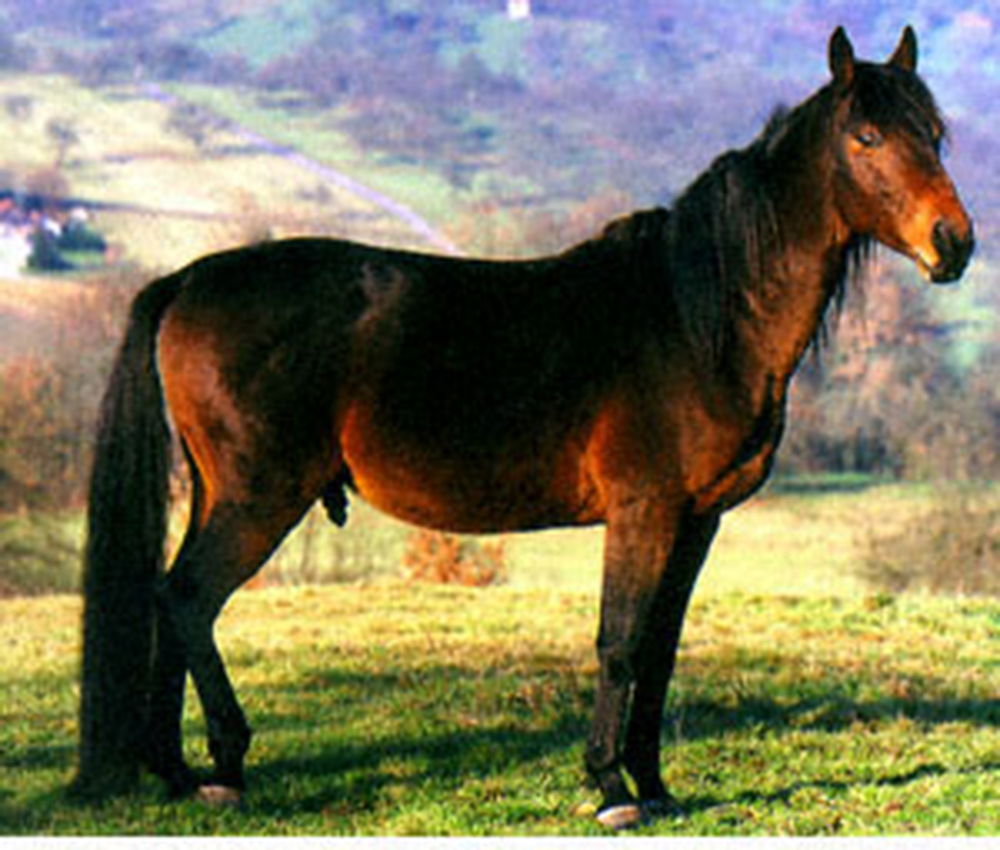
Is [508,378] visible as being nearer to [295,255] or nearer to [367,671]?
[295,255]

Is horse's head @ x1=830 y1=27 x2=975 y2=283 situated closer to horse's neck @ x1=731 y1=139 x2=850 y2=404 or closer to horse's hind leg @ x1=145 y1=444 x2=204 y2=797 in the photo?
horse's neck @ x1=731 y1=139 x2=850 y2=404

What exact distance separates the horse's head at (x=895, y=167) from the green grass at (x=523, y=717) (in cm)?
199

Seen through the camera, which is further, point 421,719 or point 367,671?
point 367,671

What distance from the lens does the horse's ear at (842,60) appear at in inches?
152

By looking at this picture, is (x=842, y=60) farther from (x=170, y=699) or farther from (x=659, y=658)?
(x=170, y=699)

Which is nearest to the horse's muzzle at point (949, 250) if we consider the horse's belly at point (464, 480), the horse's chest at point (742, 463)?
the horse's chest at point (742, 463)

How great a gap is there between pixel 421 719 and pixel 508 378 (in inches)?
86.8

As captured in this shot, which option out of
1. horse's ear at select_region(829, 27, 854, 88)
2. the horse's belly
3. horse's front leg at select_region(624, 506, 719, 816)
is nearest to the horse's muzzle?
horse's ear at select_region(829, 27, 854, 88)

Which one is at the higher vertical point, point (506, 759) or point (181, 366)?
point (181, 366)

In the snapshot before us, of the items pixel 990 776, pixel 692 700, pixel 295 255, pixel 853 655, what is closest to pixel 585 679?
pixel 692 700

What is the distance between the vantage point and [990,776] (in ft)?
15.8

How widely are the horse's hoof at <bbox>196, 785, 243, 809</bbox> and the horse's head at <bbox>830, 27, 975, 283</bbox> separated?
2829mm

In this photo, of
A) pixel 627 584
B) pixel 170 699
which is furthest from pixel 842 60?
pixel 170 699

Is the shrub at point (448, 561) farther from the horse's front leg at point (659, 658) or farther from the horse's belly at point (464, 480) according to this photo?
the horse's belly at point (464, 480)
